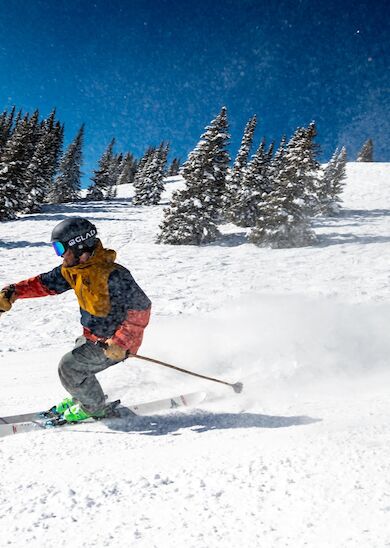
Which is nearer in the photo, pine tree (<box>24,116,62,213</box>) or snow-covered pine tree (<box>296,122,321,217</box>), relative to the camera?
snow-covered pine tree (<box>296,122,321,217</box>)

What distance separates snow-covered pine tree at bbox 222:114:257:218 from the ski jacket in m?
27.1

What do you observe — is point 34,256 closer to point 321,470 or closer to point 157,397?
point 157,397

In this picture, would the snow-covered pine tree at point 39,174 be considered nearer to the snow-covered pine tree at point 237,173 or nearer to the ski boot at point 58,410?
the snow-covered pine tree at point 237,173

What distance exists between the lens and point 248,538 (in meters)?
2.09

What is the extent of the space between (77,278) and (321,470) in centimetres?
276

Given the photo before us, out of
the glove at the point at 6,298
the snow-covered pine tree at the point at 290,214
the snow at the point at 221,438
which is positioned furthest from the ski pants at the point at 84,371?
the snow-covered pine tree at the point at 290,214

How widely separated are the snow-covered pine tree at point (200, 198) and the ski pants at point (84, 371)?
19.9m

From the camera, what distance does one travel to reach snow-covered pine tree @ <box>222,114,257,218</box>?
31.2 m

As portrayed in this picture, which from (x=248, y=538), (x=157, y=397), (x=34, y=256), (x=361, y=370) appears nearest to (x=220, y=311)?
(x=361, y=370)

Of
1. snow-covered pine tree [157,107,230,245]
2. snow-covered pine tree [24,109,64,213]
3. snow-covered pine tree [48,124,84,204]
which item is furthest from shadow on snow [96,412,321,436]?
snow-covered pine tree [48,124,84,204]

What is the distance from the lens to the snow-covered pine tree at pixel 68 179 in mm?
62969

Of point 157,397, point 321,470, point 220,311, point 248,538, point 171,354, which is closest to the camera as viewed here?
point 248,538

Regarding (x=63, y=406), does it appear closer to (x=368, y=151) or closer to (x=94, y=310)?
(x=94, y=310)

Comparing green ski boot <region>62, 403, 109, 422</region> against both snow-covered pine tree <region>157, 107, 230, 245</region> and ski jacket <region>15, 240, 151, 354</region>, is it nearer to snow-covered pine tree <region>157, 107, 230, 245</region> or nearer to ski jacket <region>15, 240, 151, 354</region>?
ski jacket <region>15, 240, 151, 354</region>
